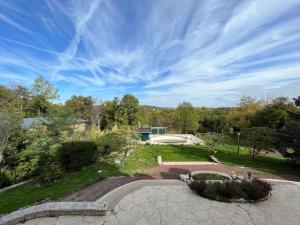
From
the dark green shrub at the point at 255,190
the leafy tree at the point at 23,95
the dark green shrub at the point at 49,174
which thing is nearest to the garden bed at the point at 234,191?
the dark green shrub at the point at 255,190

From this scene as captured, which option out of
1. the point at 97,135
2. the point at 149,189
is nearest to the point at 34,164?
the point at 97,135

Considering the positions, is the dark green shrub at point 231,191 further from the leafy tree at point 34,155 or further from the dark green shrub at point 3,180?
the dark green shrub at point 3,180

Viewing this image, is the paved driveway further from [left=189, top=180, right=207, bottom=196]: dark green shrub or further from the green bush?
the green bush

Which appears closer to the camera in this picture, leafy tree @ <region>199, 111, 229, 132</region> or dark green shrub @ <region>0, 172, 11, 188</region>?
dark green shrub @ <region>0, 172, 11, 188</region>

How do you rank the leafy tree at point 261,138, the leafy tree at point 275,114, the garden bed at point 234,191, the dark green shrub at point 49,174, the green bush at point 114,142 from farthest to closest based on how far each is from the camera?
the leafy tree at point 275,114
the leafy tree at point 261,138
the green bush at point 114,142
the dark green shrub at point 49,174
the garden bed at point 234,191

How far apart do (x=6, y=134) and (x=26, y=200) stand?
412 centimetres

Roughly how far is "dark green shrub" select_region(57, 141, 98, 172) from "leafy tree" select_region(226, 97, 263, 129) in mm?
24774

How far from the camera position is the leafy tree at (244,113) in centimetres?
2959

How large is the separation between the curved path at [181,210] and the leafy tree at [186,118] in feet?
108

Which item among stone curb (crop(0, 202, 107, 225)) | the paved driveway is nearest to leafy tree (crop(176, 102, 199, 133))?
the paved driveway

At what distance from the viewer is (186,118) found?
40531 mm

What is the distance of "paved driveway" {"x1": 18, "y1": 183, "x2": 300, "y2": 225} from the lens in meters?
5.04

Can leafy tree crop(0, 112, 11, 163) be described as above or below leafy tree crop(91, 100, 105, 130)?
below

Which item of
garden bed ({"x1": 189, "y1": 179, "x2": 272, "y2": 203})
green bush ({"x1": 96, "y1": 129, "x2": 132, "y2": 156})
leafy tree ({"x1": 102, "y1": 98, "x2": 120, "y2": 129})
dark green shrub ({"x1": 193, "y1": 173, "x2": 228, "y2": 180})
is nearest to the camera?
garden bed ({"x1": 189, "y1": 179, "x2": 272, "y2": 203})
